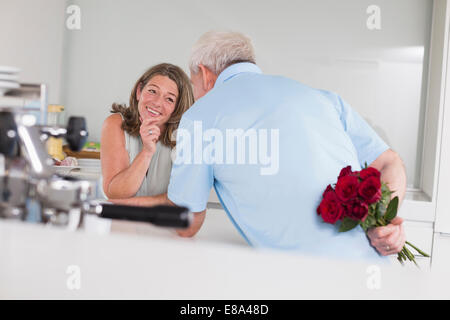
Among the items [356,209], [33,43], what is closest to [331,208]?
[356,209]

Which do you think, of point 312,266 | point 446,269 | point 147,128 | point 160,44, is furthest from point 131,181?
point 312,266

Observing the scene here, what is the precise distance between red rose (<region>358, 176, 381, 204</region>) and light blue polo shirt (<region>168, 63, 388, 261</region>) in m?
0.17

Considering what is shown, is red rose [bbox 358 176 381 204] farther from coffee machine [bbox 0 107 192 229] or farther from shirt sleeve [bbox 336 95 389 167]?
coffee machine [bbox 0 107 192 229]

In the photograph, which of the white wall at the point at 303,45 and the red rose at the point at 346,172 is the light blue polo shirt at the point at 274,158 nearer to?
the red rose at the point at 346,172

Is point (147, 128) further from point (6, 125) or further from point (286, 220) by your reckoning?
point (6, 125)

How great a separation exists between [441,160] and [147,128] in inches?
49.7

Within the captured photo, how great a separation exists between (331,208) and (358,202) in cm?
7

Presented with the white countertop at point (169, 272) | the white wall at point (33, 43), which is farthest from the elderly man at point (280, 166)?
the white wall at point (33, 43)

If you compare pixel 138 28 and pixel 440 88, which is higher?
pixel 138 28

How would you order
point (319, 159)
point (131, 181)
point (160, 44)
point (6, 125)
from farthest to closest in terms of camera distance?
point (160, 44), point (131, 181), point (319, 159), point (6, 125)

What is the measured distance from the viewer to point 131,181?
2.18 m

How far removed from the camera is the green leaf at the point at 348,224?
1258 millimetres

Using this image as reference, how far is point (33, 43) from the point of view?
2770 mm

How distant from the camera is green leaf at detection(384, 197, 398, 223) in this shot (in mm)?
1266
